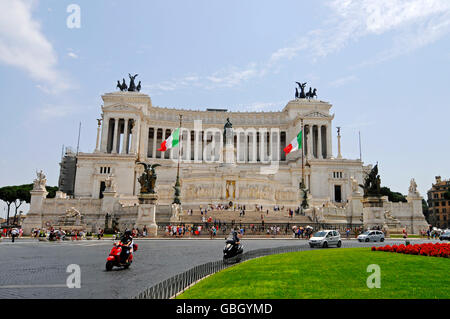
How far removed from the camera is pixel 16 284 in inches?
431

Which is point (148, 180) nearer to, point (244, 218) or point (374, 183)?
point (244, 218)

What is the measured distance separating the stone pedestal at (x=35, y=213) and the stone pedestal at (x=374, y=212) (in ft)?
144

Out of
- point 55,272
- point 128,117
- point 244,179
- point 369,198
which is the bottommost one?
point 55,272

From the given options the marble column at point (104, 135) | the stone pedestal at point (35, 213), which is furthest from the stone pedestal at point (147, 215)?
Result: the marble column at point (104, 135)

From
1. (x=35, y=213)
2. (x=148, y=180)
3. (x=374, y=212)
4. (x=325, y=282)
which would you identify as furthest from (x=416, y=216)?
(x=35, y=213)

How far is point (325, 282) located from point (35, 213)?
52.7 m

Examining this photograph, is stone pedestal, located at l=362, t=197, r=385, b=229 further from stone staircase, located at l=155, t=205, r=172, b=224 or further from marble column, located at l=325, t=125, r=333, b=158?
marble column, located at l=325, t=125, r=333, b=158

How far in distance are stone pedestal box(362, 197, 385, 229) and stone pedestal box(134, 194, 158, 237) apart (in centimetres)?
2300

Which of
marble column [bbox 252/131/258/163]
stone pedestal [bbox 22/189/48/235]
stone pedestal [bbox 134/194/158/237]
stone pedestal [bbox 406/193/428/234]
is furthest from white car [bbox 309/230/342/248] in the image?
marble column [bbox 252/131/258/163]

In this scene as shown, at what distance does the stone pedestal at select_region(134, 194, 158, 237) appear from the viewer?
125 feet

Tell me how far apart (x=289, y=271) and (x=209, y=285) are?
3.71 m
